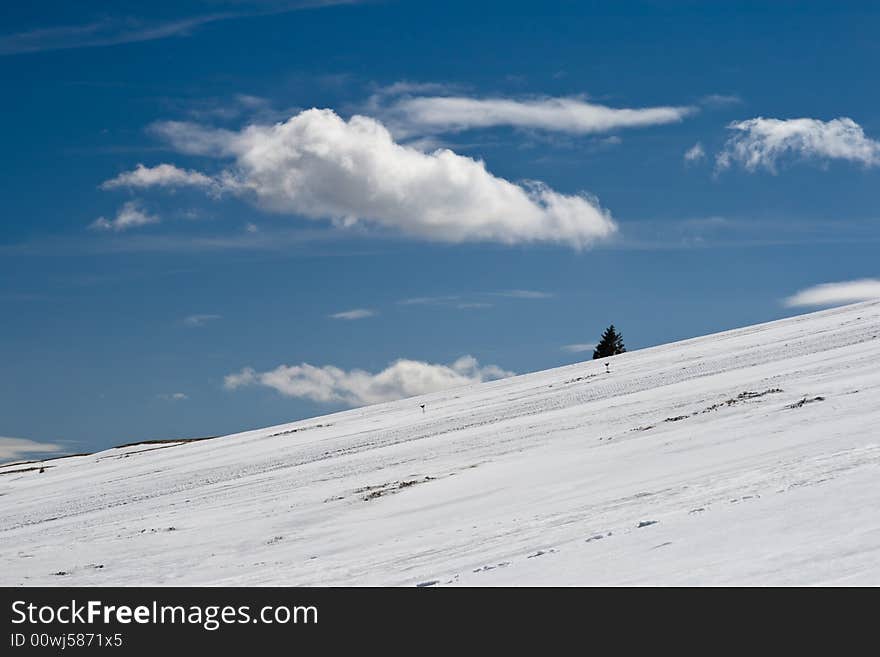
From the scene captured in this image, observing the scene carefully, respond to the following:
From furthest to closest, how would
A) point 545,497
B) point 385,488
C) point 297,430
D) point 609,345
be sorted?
point 609,345, point 297,430, point 385,488, point 545,497

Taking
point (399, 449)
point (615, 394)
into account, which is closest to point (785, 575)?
point (399, 449)

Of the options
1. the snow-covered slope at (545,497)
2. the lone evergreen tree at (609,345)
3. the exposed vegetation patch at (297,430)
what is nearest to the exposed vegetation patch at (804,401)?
the snow-covered slope at (545,497)

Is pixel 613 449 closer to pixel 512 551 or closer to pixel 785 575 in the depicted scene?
pixel 512 551

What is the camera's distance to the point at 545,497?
12.8m

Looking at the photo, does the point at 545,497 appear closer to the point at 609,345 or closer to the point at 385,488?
the point at 385,488

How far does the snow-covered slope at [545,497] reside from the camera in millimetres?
8805

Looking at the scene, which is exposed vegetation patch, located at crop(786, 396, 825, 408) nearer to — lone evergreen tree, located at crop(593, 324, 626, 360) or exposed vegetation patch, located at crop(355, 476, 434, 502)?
exposed vegetation patch, located at crop(355, 476, 434, 502)

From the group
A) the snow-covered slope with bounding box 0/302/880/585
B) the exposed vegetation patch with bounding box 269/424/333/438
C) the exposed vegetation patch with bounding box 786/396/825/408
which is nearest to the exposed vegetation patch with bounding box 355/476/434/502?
the snow-covered slope with bounding box 0/302/880/585

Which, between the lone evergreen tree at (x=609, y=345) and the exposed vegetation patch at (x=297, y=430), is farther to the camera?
the lone evergreen tree at (x=609, y=345)

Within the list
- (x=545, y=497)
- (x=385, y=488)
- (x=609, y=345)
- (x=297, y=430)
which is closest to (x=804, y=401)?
(x=545, y=497)

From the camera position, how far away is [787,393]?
17.0 m

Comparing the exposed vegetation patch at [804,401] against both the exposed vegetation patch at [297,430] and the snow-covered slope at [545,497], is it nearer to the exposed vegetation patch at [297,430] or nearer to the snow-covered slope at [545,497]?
the snow-covered slope at [545,497]
